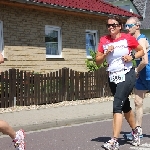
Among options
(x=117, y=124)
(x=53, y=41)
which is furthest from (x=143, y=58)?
(x=53, y=41)

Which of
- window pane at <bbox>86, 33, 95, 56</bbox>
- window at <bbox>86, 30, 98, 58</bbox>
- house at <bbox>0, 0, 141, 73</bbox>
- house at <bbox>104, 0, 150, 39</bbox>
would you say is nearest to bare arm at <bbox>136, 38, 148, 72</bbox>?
house at <bbox>0, 0, 141, 73</bbox>

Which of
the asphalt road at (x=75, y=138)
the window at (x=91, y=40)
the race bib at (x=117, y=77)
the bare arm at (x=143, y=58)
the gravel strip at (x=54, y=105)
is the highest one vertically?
the window at (x=91, y=40)

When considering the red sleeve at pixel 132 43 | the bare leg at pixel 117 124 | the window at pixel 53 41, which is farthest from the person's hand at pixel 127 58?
the window at pixel 53 41

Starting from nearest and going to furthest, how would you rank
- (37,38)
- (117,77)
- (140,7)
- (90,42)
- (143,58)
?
(117,77) < (143,58) < (37,38) < (90,42) < (140,7)

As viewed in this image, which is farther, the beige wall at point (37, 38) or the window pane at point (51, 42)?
the window pane at point (51, 42)

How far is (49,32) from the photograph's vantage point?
51.1 feet

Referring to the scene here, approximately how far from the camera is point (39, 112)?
34.4 ft

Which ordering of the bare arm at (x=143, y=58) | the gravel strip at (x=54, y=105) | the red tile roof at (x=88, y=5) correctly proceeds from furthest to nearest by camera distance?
the red tile roof at (x=88, y=5)
the gravel strip at (x=54, y=105)
the bare arm at (x=143, y=58)

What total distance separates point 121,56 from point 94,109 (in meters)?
5.42

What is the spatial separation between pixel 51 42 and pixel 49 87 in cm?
366

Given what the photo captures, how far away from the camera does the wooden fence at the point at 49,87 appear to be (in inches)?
440

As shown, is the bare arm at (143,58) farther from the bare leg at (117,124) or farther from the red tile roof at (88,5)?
the red tile roof at (88,5)

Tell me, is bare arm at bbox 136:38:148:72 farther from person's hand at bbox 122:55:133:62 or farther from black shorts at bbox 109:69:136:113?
person's hand at bbox 122:55:133:62

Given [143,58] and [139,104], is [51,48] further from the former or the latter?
[143,58]
